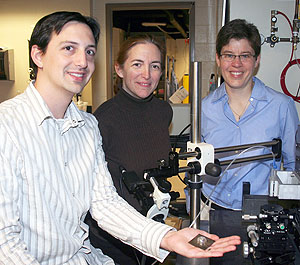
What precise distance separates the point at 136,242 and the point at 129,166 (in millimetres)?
350

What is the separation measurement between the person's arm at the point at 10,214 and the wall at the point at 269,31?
1.49 metres

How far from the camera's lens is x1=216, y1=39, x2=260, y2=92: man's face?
1500 mm

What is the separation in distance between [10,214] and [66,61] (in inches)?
17.8

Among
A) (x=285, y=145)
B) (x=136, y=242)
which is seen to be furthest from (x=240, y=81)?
(x=136, y=242)

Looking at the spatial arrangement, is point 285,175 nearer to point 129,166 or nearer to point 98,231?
point 129,166

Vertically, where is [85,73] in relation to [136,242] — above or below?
above

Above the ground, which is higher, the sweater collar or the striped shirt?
the sweater collar

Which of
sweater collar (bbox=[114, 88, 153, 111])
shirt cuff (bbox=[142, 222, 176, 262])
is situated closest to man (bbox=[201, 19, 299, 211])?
sweater collar (bbox=[114, 88, 153, 111])

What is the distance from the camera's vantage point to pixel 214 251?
882 millimetres

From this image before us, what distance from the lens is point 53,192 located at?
97 cm

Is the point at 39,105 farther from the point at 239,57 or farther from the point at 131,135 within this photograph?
the point at 239,57

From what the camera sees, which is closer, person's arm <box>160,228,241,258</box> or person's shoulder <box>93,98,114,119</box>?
person's arm <box>160,228,241,258</box>

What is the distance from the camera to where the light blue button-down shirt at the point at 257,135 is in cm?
150

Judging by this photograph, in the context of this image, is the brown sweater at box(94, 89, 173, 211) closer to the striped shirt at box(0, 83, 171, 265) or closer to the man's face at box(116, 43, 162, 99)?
the man's face at box(116, 43, 162, 99)
